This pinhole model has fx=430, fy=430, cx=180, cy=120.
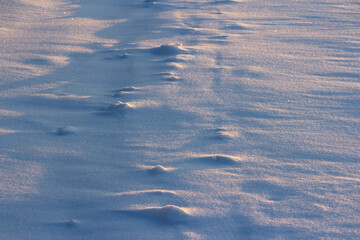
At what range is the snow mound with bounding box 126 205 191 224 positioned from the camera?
148cm

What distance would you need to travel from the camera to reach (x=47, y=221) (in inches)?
57.9

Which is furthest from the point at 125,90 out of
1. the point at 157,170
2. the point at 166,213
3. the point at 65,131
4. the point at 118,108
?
the point at 166,213

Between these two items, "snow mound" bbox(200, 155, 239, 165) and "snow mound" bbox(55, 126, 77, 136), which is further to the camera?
"snow mound" bbox(55, 126, 77, 136)

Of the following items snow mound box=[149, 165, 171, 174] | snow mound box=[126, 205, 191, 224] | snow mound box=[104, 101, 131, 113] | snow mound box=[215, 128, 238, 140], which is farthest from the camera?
snow mound box=[104, 101, 131, 113]

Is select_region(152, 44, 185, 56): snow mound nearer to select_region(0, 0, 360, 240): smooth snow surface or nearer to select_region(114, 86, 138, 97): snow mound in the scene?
select_region(0, 0, 360, 240): smooth snow surface

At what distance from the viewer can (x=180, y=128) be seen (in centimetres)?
209

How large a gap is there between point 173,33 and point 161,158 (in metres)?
1.76

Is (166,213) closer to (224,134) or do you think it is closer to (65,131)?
(224,134)

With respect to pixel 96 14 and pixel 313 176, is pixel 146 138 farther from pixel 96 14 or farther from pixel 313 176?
pixel 96 14

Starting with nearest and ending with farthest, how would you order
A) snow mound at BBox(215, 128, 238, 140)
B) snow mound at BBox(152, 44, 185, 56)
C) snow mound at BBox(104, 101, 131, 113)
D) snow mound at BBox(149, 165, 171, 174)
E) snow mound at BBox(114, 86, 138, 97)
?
snow mound at BBox(149, 165, 171, 174) → snow mound at BBox(215, 128, 238, 140) → snow mound at BBox(104, 101, 131, 113) → snow mound at BBox(114, 86, 138, 97) → snow mound at BBox(152, 44, 185, 56)

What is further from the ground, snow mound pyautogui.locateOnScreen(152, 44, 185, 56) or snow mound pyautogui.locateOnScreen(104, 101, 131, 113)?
snow mound pyautogui.locateOnScreen(152, 44, 185, 56)

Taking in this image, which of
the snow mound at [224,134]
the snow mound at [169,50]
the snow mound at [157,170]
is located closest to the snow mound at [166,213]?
the snow mound at [157,170]

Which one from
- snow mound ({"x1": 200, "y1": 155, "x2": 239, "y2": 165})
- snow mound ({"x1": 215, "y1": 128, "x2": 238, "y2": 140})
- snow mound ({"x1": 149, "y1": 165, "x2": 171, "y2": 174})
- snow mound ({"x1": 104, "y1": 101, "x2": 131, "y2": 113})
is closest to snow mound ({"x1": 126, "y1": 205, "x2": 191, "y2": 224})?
snow mound ({"x1": 149, "y1": 165, "x2": 171, "y2": 174})

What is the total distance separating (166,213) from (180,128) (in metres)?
0.67
